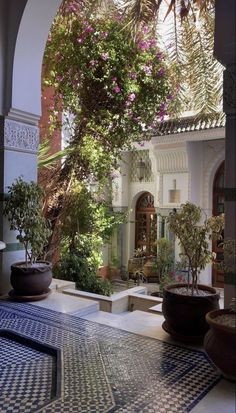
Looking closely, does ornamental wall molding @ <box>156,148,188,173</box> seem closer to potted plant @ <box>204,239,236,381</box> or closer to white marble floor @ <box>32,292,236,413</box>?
white marble floor @ <box>32,292,236,413</box>

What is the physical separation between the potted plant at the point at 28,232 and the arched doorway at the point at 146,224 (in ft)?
24.0

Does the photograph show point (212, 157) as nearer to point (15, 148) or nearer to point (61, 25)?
point (61, 25)

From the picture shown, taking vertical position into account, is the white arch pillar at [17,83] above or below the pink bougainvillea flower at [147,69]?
below

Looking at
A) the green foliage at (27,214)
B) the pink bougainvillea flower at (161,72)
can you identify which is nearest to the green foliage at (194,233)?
the green foliage at (27,214)

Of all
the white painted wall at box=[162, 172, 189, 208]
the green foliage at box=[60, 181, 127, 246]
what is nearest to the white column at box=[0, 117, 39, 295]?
the green foliage at box=[60, 181, 127, 246]

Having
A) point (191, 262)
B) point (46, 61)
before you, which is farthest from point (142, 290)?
point (46, 61)

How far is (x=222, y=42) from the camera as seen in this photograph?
254cm

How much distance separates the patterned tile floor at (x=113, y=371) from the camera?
6.00ft

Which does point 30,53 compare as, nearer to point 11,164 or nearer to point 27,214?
point 11,164

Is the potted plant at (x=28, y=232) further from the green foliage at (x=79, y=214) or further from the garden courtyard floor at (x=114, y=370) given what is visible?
the green foliage at (x=79, y=214)

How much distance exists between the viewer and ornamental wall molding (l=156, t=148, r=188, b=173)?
954 centimetres

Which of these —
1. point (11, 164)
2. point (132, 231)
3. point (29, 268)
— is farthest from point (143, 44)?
point (132, 231)

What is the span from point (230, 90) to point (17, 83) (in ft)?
7.80

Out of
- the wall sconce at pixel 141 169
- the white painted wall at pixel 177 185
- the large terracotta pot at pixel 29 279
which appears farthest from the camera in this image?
the wall sconce at pixel 141 169
